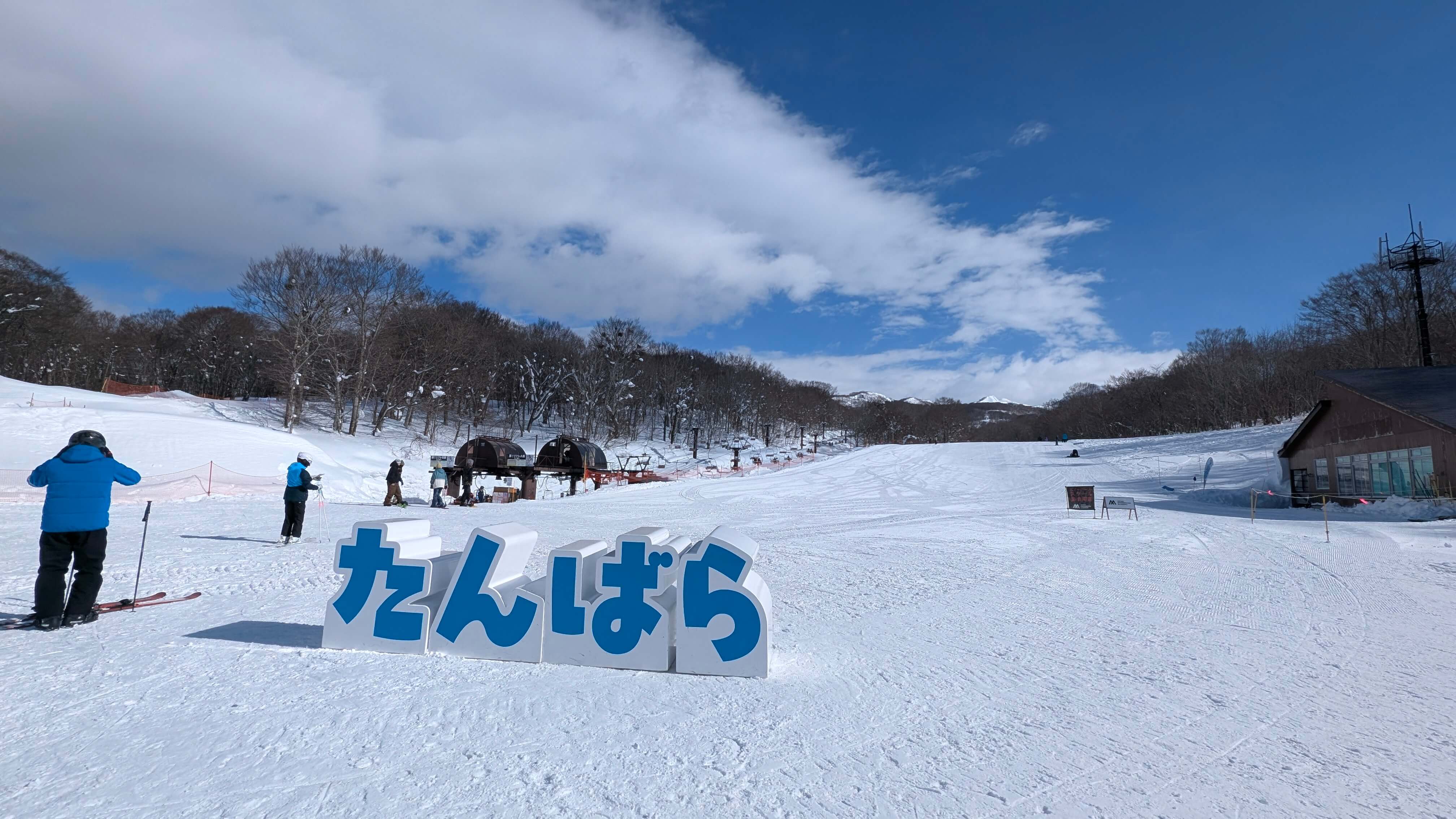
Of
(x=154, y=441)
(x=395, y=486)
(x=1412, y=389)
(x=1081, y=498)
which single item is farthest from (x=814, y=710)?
(x=1412, y=389)

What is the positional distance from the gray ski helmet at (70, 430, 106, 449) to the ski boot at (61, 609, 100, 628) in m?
1.56

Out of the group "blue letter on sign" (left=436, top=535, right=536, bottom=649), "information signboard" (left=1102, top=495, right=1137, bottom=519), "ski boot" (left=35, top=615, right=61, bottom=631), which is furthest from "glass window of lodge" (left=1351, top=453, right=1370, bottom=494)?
"ski boot" (left=35, top=615, right=61, bottom=631)

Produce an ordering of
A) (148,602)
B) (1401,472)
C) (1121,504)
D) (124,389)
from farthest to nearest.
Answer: (124,389)
(1401,472)
(1121,504)
(148,602)

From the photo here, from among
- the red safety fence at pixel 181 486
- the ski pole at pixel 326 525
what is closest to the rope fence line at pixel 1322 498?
the ski pole at pixel 326 525

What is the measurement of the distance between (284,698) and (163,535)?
10551 millimetres

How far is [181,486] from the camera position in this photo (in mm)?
19250

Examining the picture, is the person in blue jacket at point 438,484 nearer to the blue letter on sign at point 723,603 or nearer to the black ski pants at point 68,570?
the black ski pants at point 68,570

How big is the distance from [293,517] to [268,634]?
6958mm

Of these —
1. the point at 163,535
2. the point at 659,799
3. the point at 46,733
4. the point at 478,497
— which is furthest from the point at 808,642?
the point at 478,497

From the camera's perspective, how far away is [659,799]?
3.22m

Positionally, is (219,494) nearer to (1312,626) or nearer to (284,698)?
(284,698)

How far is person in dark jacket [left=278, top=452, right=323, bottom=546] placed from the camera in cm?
1196

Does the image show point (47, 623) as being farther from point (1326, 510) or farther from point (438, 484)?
point (1326, 510)

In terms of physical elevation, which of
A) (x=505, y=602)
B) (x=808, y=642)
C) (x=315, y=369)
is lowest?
(x=808, y=642)
